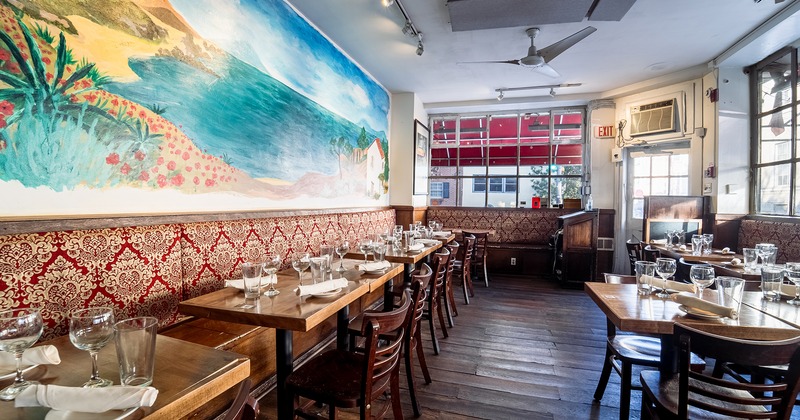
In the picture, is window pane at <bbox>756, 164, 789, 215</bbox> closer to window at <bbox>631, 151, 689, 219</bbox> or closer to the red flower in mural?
window at <bbox>631, 151, 689, 219</bbox>

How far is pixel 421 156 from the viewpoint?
281 inches

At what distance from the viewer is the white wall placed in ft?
21.9

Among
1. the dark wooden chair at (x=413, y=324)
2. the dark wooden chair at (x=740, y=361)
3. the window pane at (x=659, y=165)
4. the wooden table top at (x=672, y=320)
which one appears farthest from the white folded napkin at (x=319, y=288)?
the window pane at (x=659, y=165)

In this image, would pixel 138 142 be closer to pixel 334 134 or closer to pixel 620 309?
pixel 334 134

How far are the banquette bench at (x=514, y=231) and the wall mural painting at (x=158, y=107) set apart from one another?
156 inches

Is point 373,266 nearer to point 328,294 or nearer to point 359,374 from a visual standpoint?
point 328,294

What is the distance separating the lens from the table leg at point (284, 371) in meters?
A: 1.79

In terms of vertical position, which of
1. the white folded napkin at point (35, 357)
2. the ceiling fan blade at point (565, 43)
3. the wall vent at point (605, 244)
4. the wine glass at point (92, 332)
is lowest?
the wall vent at point (605, 244)

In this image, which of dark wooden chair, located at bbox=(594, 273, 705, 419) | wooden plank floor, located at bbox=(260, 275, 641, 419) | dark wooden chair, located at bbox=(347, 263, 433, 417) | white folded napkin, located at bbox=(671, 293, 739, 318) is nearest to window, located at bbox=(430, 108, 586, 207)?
wooden plank floor, located at bbox=(260, 275, 641, 419)

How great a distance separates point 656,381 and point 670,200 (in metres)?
4.42

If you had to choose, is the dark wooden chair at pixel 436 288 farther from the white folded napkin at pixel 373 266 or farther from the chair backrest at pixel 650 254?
the chair backrest at pixel 650 254

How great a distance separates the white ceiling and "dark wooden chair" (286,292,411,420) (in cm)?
337

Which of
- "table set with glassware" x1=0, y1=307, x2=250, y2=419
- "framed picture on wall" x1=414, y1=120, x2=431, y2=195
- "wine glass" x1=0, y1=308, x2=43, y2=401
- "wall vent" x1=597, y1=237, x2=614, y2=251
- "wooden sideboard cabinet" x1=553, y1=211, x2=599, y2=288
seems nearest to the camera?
"table set with glassware" x1=0, y1=307, x2=250, y2=419

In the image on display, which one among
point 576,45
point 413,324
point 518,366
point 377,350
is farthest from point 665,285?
point 576,45
